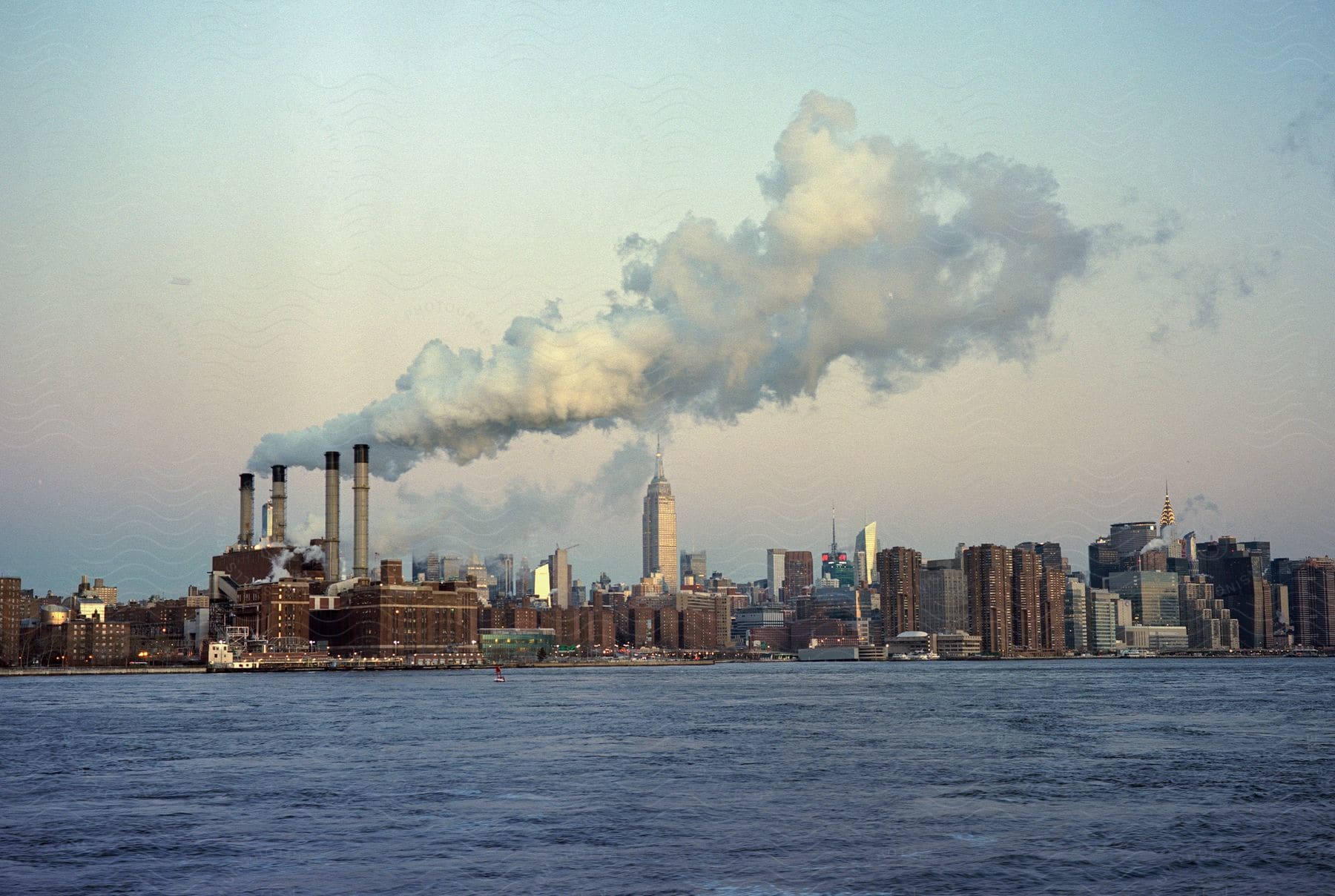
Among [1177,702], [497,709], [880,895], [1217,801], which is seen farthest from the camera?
[1177,702]

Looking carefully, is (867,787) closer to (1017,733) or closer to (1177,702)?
(1017,733)

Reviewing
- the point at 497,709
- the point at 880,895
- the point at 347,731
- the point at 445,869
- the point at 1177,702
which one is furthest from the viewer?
the point at 1177,702

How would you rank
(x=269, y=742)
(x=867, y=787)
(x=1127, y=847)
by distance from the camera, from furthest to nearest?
(x=269, y=742) → (x=867, y=787) → (x=1127, y=847)

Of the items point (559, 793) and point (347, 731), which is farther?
point (347, 731)

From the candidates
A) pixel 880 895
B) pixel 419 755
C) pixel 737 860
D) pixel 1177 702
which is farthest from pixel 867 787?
pixel 1177 702

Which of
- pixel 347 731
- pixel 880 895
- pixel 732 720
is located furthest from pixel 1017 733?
pixel 880 895

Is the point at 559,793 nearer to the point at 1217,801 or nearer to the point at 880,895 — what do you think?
the point at 880,895
